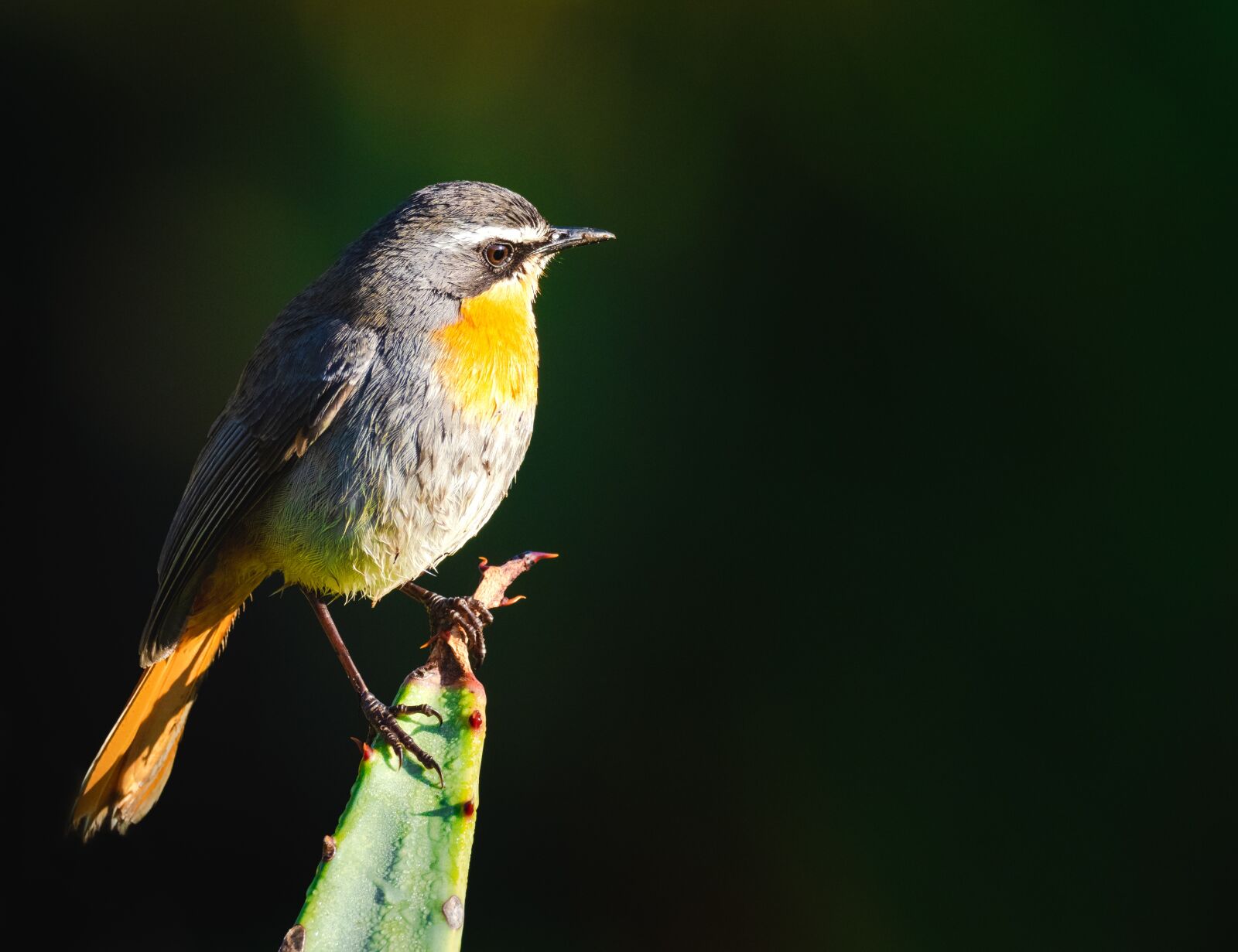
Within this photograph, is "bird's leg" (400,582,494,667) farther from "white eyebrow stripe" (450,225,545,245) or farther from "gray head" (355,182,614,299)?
"white eyebrow stripe" (450,225,545,245)

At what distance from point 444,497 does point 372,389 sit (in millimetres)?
318

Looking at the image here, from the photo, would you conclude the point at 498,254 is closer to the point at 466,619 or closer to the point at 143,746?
the point at 466,619

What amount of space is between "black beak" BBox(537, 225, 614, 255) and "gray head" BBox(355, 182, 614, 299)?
63 mm

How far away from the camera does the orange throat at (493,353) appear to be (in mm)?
2975

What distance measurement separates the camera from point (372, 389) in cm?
300

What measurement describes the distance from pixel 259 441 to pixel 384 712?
0.80 m

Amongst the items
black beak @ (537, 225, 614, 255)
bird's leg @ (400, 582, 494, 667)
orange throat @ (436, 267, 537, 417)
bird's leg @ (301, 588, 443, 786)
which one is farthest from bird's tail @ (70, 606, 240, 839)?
black beak @ (537, 225, 614, 255)

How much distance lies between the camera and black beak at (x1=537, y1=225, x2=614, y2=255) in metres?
3.23

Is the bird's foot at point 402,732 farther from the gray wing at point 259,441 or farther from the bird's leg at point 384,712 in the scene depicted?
the gray wing at point 259,441

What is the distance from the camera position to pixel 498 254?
3.16 metres

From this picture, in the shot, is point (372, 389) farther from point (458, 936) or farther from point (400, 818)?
point (458, 936)

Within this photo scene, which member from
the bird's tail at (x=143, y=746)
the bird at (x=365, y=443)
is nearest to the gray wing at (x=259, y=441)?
the bird at (x=365, y=443)

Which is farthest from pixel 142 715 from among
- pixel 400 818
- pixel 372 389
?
pixel 400 818

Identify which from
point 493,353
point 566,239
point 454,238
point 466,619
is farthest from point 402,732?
point 566,239
